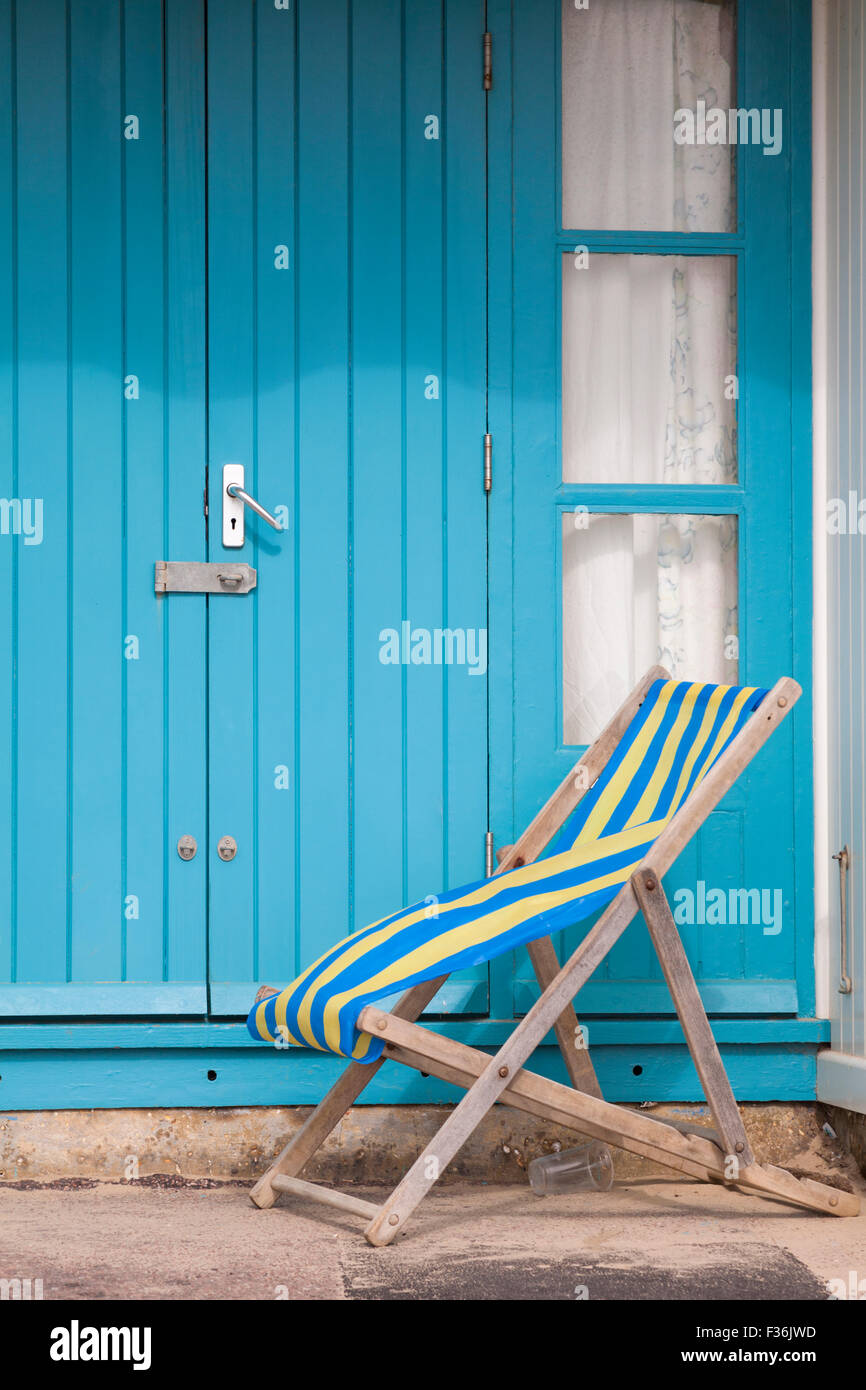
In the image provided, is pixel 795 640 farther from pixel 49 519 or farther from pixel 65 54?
pixel 65 54

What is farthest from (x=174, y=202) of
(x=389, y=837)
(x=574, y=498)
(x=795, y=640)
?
(x=795, y=640)

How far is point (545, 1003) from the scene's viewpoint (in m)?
2.66

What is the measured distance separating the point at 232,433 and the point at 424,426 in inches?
19.7

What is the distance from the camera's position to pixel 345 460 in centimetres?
334

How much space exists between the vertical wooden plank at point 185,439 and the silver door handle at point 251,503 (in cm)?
9

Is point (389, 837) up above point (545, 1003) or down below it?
above

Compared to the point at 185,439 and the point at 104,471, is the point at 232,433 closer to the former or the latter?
the point at 185,439

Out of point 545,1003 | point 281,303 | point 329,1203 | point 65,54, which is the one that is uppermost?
point 65,54

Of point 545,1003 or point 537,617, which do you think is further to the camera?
point 537,617

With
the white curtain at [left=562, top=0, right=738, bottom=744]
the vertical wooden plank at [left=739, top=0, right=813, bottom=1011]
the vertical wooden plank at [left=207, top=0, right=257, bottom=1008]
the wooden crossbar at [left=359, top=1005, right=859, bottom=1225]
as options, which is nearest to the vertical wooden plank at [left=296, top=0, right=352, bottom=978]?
the vertical wooden plank at [left=207, top=0, right=257, bottom=1008]

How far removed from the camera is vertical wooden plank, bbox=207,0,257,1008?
328cm

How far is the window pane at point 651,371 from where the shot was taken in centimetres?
346

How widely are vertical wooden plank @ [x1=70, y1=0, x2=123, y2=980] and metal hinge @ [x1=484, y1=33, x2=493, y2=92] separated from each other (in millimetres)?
954

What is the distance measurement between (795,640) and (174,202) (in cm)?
199
